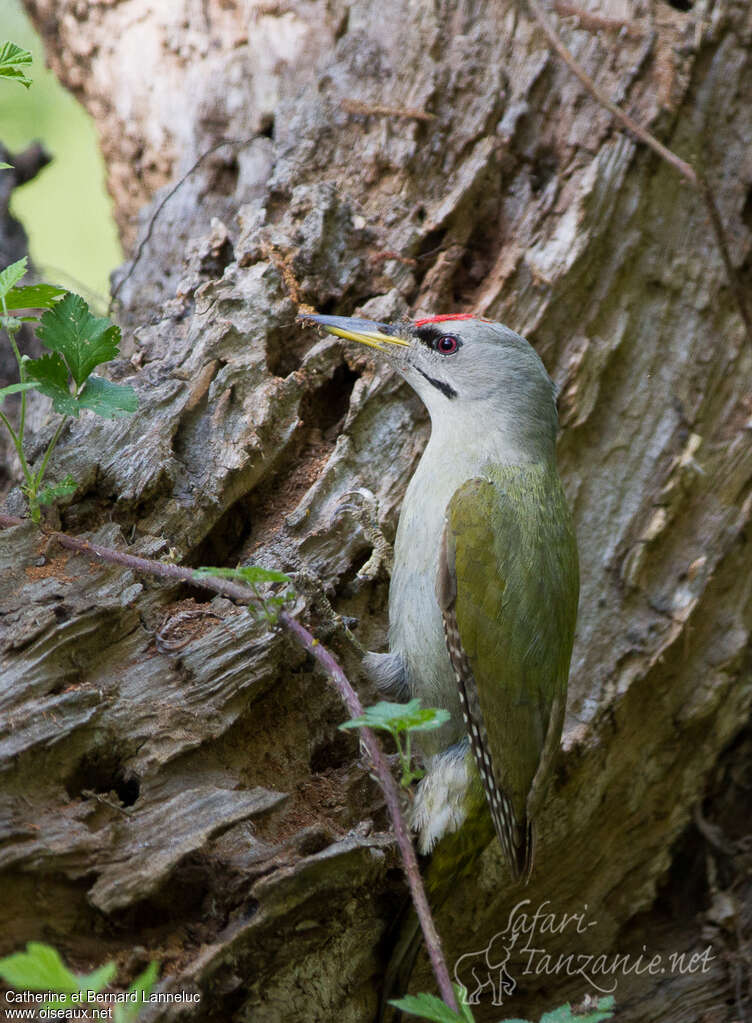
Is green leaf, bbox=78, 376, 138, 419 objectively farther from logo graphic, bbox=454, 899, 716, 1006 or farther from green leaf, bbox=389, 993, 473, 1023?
logo graphic, bbox=454, 899, 716, 1006

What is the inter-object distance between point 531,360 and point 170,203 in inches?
78.7

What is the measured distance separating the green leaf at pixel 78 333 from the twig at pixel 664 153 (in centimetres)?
248

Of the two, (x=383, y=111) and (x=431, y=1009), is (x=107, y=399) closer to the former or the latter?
(x=431, y=1009)

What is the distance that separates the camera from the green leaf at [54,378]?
→ 8.68ft

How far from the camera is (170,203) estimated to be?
14.5ft

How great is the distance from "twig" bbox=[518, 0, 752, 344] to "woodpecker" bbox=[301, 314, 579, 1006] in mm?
1105

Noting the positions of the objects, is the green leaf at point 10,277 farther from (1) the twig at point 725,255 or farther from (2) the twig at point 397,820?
(1) the twig at point 725,255

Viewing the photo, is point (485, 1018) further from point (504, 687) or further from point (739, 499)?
point (739, 499)

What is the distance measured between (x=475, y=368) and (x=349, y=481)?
2.08 ft

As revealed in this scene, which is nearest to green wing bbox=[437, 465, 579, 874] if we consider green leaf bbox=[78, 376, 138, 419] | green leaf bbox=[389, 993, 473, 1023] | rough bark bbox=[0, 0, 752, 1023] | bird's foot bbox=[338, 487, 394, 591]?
bird's foot bbox=[338, 487, 394, 591]

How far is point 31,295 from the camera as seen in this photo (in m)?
2.57

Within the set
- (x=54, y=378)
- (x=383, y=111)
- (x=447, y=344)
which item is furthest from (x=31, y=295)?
(x=383, y=111)

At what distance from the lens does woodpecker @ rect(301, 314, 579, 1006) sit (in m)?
3.03

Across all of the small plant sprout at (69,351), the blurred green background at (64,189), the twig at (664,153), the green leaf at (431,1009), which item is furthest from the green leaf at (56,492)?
the blurred green background at (64,189)
